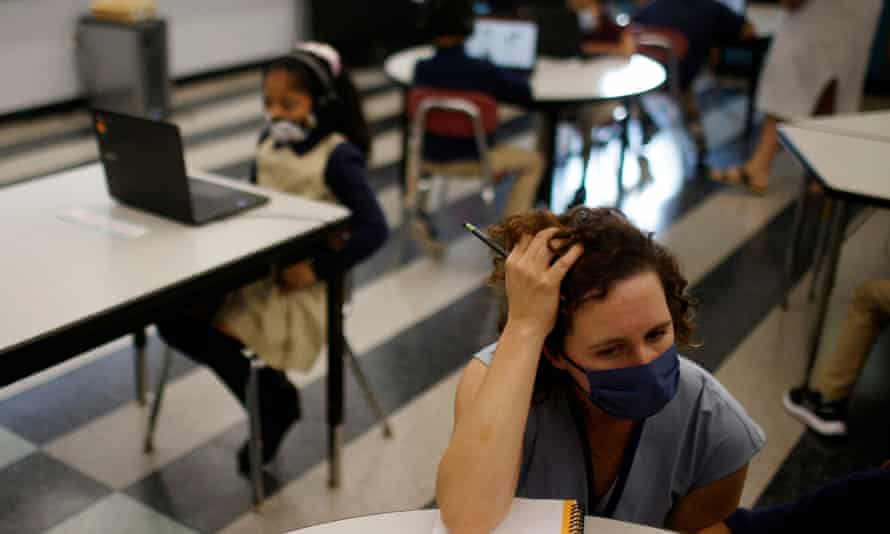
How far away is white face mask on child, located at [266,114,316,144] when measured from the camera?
2.31 meters

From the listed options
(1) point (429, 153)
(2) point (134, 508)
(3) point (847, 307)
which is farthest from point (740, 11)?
(2) point (134, 508)

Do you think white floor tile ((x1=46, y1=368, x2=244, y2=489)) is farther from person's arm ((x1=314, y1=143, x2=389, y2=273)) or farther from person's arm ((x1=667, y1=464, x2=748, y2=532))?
person's arm ((x1=667, y1=464, x2=748, y2=532))

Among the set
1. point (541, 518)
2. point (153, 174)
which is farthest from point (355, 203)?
point (541, 518)

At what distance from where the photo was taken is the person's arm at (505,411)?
1.12m

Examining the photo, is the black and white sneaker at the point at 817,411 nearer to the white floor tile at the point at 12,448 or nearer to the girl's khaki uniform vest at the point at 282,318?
the girl's khaki uniform vest at the point at 282,318

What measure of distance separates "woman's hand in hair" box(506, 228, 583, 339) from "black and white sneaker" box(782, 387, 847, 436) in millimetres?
1735

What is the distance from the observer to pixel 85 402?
8.72 feet

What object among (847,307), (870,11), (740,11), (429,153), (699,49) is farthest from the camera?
(740,11)

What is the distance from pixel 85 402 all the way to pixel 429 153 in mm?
1587

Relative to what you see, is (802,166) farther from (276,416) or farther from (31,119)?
(31,119)

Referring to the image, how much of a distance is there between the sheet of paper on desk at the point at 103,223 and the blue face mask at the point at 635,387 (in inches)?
46.9

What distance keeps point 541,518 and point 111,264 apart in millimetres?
1112

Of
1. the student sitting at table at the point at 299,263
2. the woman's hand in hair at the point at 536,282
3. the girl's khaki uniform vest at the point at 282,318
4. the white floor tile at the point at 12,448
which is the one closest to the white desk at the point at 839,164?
the student sitting at table at the point at 299,263

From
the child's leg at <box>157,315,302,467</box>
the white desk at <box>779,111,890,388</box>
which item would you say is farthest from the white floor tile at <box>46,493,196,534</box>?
the white desk at <box>779,111,890,388</box>
